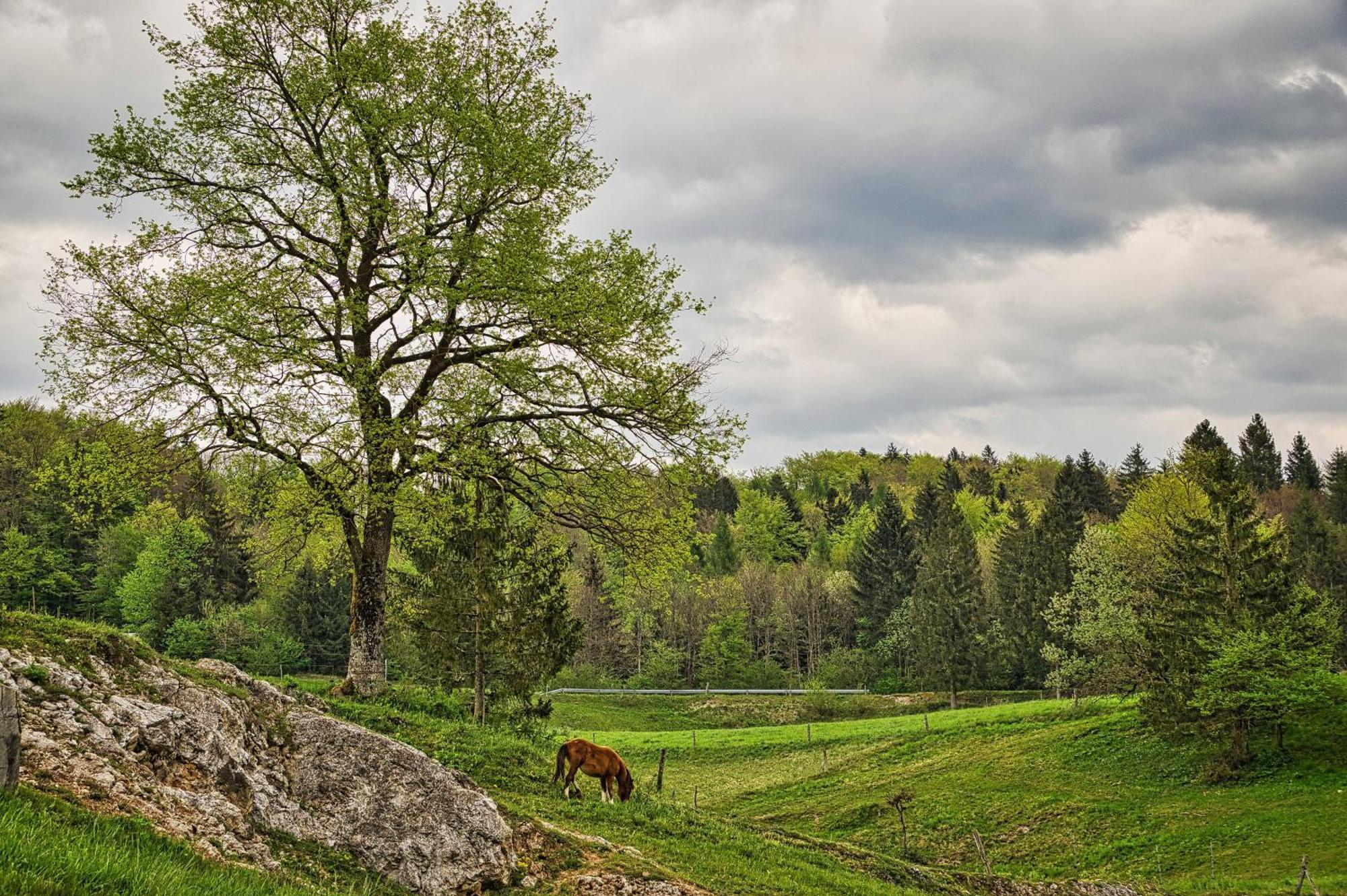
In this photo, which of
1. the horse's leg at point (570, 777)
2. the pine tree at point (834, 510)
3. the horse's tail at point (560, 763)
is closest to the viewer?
the horse's leg at point (570, 777)

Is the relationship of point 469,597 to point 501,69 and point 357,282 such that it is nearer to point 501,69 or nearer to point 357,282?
point 357,282

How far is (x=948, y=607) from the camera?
247 ft

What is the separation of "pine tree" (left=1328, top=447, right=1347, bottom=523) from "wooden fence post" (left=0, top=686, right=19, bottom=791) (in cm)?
11790

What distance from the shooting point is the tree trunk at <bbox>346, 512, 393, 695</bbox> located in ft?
63.3

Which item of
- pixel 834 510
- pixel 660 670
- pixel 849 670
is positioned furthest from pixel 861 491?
pixel 660 670

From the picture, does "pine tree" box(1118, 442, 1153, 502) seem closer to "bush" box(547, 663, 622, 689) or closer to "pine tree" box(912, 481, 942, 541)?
"pine tree" box(912, 481, 942, 541)

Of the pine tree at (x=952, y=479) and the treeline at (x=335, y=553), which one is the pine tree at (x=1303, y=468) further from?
the treeline at (x=335, y=553)

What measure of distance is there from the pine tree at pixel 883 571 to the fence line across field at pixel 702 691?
11781 millimetres

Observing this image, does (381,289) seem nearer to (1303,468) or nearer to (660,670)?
(660,670)

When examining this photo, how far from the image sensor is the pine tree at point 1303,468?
116 metres

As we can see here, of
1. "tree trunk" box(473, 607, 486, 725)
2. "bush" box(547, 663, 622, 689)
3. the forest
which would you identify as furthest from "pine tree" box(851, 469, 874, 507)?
"tree trunk" box(473, 607, 486, 725)

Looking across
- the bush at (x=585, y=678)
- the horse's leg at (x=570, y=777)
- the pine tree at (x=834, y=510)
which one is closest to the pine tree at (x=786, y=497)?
the pine tree at (x=834, y=510)

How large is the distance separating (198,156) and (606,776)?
16.1 meters

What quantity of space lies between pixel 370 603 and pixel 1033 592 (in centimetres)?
7034
